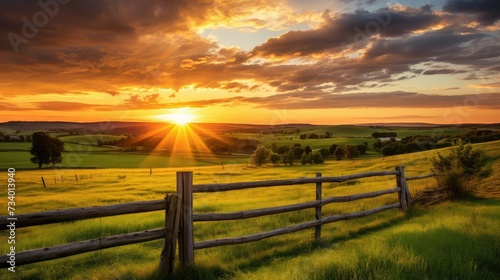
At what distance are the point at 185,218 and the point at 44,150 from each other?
67.7 meters

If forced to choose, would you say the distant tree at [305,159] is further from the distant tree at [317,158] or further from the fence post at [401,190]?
the fence post at [401,190]

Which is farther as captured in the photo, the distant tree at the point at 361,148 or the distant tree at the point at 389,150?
the distant tree at the point at 361,148

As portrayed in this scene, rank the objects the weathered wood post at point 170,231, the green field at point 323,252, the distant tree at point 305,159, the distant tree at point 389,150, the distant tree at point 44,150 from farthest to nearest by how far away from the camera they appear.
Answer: the distant tree at point 389,150 < the distant tree at point 305,159 < the distant tree at point 44,150 < the weathered wood post at point 170,231 < the green field at point 323,252

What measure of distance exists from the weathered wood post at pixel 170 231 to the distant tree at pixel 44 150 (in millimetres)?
67624

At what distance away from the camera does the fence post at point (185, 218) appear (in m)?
6.55

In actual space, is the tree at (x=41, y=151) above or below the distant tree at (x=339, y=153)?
above

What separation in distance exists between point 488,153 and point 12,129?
101280 millimetres

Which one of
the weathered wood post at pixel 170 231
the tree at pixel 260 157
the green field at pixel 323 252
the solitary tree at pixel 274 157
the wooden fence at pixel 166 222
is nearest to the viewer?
the wooden fence at pixel 166 222

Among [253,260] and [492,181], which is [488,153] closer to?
[492,181]

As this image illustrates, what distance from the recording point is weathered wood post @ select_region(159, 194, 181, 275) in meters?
6.22

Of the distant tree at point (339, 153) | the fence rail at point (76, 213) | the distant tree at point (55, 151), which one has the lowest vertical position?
the distant tree at point (339, 153)

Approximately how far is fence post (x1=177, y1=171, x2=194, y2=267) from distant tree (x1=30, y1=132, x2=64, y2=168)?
67465mm

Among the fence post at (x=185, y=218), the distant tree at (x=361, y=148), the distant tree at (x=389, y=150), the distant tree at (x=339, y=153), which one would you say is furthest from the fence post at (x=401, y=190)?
the distant tree at (x=361, y=148)

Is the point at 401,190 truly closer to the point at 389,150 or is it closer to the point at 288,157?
the point at 288,157
